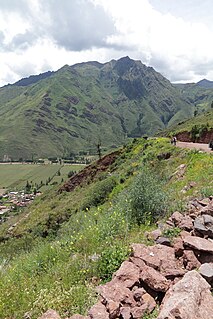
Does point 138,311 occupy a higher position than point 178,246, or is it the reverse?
point 178,246

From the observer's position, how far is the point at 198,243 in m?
7.07

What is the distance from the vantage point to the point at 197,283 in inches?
211

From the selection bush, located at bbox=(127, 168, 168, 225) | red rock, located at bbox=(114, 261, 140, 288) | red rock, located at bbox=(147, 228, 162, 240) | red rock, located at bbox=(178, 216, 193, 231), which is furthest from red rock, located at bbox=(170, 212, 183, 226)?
red rock, located at bbox=(114, 261, 140, 288)

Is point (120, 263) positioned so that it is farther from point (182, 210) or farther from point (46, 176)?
point (46, 176)

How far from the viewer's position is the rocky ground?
5.01m

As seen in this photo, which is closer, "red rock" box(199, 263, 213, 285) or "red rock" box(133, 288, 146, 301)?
"red rock" box(133, 288, 146, 301)

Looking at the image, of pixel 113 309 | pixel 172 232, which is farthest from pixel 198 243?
pixel 113 309

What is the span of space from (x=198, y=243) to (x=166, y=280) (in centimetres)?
146

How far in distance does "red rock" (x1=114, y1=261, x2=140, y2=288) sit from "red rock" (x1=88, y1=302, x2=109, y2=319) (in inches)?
27.8

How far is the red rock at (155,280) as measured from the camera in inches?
233

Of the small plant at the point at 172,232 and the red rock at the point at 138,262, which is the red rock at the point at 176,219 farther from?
the red rock at the point at 138,262

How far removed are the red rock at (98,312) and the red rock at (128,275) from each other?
2.32ft

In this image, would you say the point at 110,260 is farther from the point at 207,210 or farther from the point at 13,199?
the point at 13,199

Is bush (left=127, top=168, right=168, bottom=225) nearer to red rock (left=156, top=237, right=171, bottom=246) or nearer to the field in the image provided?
red rock (left=156, top=237, right=171, bottom=246)
